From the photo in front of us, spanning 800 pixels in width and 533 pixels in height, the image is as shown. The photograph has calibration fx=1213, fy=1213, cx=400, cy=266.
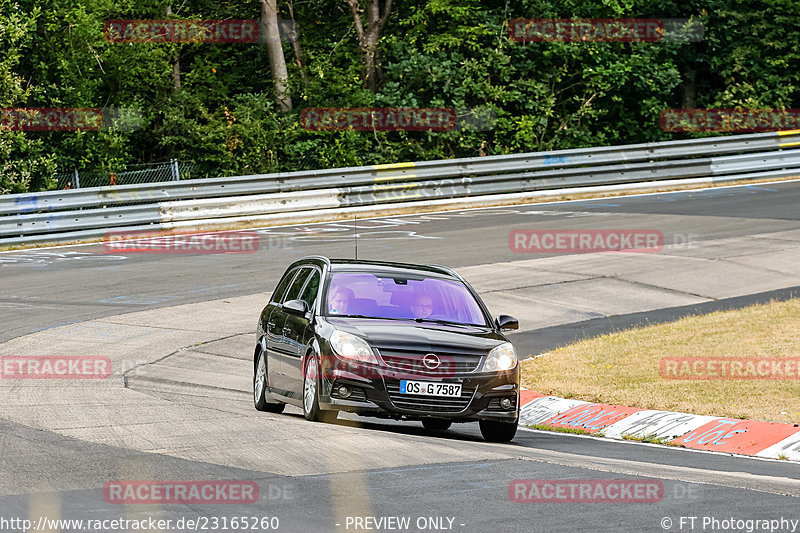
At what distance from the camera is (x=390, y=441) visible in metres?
9.54

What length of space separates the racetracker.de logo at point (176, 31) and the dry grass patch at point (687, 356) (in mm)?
18815

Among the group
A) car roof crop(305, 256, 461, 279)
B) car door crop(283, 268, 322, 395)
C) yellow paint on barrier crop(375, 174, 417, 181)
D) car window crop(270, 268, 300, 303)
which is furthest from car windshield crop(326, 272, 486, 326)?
yellow paint on barrier crop(375, 174, 417, 181)

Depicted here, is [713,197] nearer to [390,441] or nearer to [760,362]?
[760,362]

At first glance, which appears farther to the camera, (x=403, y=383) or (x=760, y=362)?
(x=760, y=362)

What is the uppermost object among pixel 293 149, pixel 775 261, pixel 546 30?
pixel 546 30

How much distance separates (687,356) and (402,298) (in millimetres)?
4379

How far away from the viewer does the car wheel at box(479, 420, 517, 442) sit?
10.6 meters

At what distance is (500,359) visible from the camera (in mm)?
10508

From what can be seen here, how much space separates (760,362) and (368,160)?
63.4ft

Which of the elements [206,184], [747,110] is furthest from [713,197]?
[206,184]

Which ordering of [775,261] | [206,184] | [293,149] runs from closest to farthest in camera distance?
[775,261], [206,184], [293,149]

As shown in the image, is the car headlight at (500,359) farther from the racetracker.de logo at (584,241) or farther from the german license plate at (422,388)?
the racetracker.de logo at (584,241)

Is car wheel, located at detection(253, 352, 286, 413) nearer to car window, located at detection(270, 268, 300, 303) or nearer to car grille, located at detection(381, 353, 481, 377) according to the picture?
car window, located at detection(270, 268, 300, 303)

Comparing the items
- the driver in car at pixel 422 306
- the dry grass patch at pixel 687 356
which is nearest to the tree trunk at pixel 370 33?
the dry grass patch at pixel 687 356
